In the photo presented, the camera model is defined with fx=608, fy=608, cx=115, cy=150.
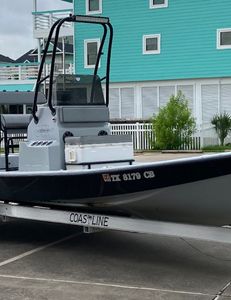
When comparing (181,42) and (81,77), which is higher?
(181,42)

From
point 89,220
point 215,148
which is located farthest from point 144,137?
point 89,220

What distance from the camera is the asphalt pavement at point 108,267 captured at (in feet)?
19.0

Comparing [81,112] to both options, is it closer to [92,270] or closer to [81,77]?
[81,77]

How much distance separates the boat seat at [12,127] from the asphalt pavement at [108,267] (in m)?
1.26

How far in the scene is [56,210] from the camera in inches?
279

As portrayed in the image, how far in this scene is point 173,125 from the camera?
2298 cm

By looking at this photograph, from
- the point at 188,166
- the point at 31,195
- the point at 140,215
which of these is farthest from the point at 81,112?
the point at 188,166

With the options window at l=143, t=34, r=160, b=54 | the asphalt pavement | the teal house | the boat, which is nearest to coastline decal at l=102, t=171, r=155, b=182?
the boat

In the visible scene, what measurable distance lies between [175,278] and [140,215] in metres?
0.78

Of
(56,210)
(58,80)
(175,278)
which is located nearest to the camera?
(175,278)

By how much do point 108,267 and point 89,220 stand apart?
22.2 inches

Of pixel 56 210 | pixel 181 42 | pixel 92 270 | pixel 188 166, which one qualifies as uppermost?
pixel 181 42

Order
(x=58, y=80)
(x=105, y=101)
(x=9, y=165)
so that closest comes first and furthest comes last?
(x=58, y=80) → (x=105, y=101) → (x=9, y=165)

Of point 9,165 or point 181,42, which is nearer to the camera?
point 9,165
